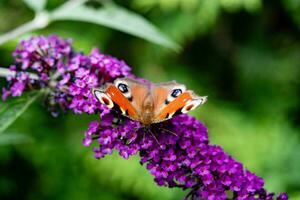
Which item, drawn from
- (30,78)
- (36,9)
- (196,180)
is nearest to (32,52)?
(30,78)

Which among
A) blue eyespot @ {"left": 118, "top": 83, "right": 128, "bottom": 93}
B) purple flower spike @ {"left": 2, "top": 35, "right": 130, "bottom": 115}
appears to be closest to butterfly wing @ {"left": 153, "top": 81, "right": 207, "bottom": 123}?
blue eyespot @ {"left": 118, "top": 83, "right": 128, "bottom": 93}

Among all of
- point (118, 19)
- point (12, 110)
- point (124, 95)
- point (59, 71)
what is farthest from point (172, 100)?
point (118, 19)

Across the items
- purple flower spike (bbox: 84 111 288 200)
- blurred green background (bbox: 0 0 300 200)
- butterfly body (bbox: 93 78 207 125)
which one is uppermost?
blurred green background (bbox: 0 0 300 200)

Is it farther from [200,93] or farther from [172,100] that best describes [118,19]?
[200,93]

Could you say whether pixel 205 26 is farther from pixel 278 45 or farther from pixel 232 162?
pixel 232 162

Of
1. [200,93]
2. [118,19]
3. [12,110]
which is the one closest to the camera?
[12,110]

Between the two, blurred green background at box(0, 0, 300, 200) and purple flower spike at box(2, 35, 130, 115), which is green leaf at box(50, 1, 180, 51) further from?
blurred green background at box(0, 0, 300, 200)

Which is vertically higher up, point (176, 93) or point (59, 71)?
point (59, 71)
